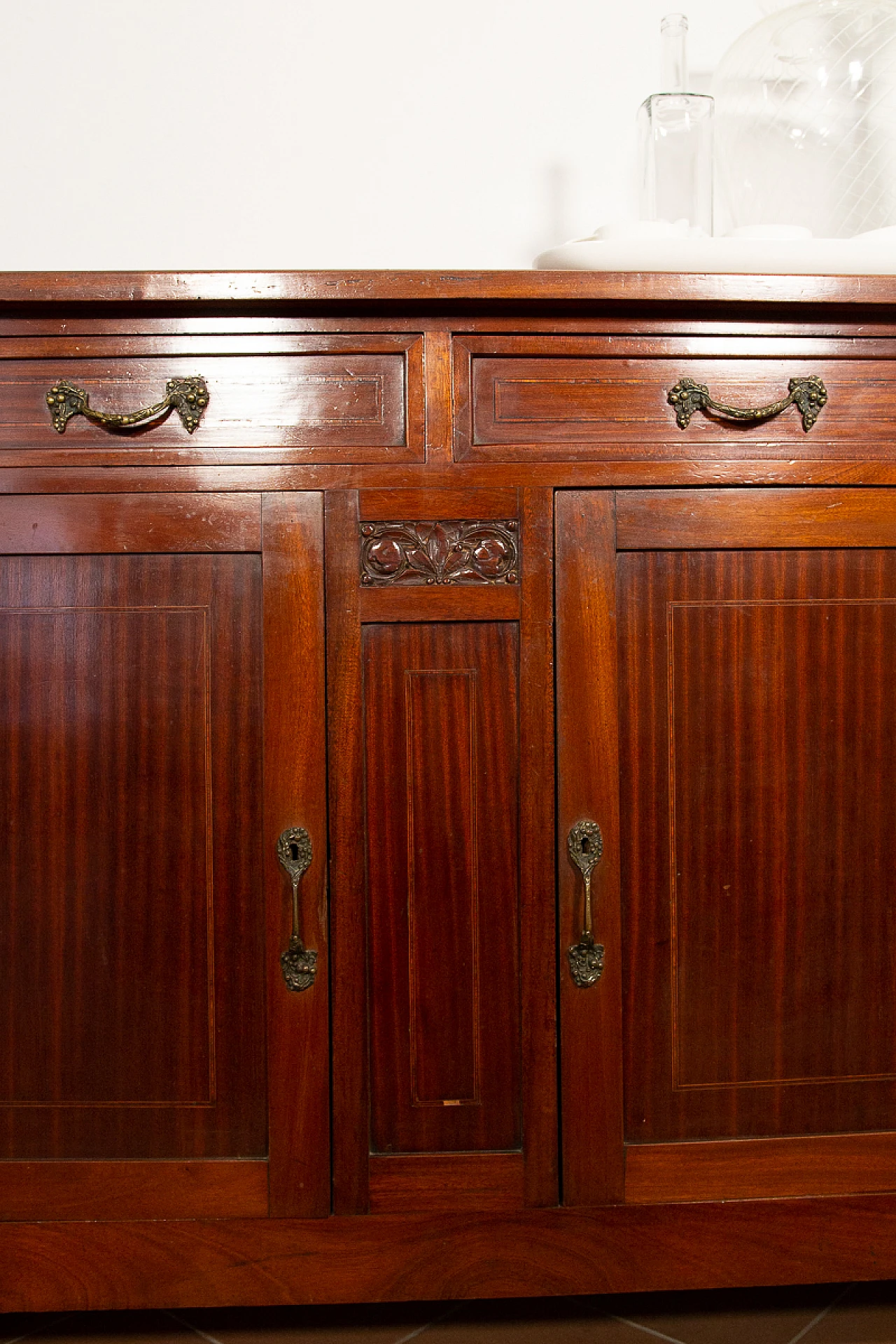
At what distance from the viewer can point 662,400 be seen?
0.90m

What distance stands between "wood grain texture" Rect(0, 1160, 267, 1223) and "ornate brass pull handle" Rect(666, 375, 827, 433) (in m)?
0.86

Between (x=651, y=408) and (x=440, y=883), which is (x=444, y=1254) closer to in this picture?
(x=440, y=883)

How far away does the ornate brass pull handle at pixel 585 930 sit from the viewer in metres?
0.89

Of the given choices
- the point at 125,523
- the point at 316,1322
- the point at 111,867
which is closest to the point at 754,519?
the point at 125,523

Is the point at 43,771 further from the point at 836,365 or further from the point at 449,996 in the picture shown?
the point at 836,365

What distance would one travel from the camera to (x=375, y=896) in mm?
892

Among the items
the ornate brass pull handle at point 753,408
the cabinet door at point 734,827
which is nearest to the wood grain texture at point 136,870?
the cabinet door at point 734,827

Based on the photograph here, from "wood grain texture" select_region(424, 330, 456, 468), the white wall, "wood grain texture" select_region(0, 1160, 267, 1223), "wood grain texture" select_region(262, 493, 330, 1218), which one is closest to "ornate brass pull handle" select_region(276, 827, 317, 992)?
"wood grain texture" select_region(262, 493, 330, 1218)

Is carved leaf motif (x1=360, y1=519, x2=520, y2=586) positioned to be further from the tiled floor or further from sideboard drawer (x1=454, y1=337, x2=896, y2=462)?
the tiled floor

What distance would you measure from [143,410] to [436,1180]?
0.81m

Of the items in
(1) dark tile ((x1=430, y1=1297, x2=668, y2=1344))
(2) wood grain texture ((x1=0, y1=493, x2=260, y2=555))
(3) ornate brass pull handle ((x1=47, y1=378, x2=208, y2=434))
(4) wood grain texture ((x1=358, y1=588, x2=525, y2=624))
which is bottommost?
(1) dark tile ((x1=430, y1=1297, x2=668, y2=1344))

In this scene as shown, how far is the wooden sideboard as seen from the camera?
2.89ft

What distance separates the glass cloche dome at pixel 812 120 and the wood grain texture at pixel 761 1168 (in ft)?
3.51

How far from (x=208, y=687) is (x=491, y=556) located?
1.01 feet
